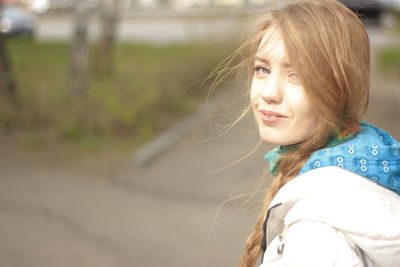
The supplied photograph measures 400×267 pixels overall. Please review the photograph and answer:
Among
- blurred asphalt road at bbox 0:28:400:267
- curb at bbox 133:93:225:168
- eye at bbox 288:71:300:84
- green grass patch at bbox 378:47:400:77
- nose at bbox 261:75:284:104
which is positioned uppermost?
eye at bbox 288:71:300:84

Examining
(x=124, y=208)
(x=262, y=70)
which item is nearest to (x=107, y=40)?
(x=124, y=208)

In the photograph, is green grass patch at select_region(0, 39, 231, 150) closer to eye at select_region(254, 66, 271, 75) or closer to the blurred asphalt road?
the blurred asphalt road

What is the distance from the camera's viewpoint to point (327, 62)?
1.48 metres

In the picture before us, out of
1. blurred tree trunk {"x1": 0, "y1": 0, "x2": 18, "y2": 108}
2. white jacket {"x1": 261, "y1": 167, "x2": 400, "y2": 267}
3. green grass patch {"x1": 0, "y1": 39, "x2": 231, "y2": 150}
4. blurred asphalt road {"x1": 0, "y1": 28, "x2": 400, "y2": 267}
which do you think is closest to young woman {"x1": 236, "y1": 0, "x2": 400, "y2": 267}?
white jacket {"x1": 261, "y1": 167, "x2": 400, "y2": 267}

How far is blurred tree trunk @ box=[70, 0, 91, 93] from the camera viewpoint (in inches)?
333

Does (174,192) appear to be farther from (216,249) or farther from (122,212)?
(216,249)

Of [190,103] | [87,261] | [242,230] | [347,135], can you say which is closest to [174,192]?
[242,230]

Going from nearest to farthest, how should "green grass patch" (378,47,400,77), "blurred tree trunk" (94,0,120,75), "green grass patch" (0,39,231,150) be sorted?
"green grass patch" (0,39,231,150), "blurred tree trunk" (94,0,120,75), "green grass patch" (378,47,400,77)

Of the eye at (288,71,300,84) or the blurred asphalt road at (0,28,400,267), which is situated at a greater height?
the eye at (288,71,300,84)

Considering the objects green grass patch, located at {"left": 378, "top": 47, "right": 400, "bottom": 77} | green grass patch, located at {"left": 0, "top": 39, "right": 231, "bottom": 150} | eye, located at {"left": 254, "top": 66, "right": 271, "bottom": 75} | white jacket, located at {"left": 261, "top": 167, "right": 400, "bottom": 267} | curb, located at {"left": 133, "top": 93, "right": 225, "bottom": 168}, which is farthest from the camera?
green grass patch, located at {"left": 378, "top": 47, "right": 400, "bottom": 77}

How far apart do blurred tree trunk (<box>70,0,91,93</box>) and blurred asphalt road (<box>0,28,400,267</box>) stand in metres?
1.90

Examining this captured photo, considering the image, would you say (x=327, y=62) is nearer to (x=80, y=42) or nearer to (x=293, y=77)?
(x=293, y=77)

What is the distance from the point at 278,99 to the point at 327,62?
145 mm

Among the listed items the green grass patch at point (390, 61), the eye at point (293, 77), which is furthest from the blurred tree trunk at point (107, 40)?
the eye at point (293, 77)
